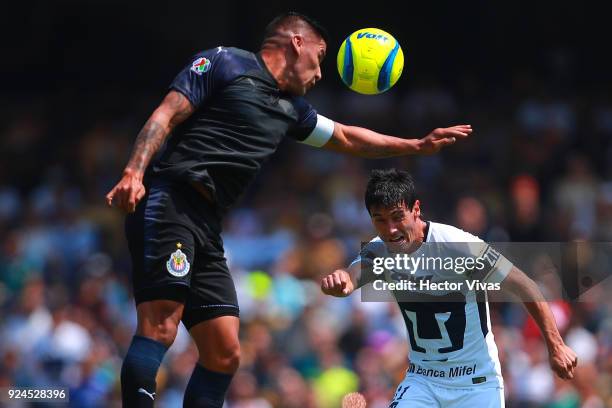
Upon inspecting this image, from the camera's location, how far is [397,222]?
6.98 metres

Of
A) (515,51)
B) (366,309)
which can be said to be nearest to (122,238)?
(366,309)

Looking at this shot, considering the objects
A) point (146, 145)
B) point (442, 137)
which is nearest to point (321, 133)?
point (442, 137)

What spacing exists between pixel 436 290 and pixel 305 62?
160 cm

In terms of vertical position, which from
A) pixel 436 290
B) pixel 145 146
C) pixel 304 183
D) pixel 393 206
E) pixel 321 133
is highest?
pixel 145 146

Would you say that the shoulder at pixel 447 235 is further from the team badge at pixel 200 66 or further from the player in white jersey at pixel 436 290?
the team badge at pixel 200 66

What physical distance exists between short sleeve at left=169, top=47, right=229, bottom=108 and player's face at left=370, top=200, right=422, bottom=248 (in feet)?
3.91

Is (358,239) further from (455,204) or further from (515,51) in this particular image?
(515,51)

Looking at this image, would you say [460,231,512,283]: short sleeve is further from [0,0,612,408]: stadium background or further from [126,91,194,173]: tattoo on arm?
[0,0,612,408]: stadium background

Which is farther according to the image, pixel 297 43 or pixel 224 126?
pixel 297 43

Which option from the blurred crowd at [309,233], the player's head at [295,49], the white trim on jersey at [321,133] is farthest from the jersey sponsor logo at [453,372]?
the blurred crowd at [309,233]

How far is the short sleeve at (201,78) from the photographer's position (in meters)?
6.71

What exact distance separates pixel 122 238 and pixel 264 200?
74.5 inches

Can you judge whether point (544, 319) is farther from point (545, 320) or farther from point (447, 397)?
point (447, 397)

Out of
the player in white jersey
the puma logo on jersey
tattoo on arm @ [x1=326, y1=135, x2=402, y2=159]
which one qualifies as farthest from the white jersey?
the puma logo on jersey
